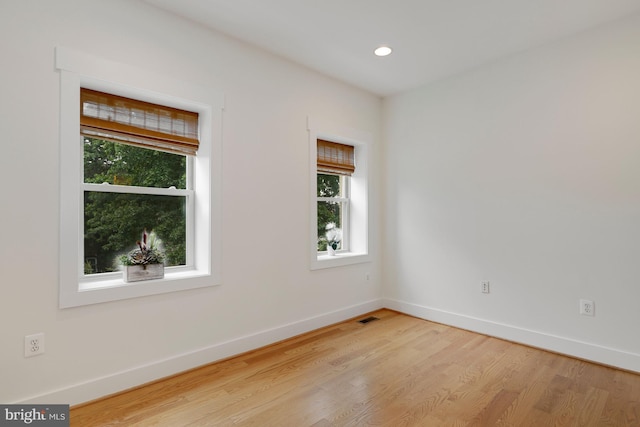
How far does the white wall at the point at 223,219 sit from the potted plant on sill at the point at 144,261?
174 mm

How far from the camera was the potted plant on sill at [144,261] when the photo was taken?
2430mm

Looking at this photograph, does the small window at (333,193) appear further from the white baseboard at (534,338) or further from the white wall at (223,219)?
the white baseboard at (534,338)

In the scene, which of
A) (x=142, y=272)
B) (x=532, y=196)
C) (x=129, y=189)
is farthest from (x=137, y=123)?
(x=532, y=196)

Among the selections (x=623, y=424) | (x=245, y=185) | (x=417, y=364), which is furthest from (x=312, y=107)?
(x=623, y=424)

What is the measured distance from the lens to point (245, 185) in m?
2.96

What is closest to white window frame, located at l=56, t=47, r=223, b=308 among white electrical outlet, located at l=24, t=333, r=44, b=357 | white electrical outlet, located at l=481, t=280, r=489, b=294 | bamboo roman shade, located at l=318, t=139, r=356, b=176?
white electrical outlet, located at l=24, t=333, r=44, b=357

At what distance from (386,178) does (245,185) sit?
2018mm

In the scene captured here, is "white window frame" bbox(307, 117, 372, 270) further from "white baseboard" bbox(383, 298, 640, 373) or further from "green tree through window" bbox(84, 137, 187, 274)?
"green tree through window" bbox(84, 137, 187, 274)

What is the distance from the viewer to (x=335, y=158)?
400cm

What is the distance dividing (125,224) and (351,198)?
2569 mm

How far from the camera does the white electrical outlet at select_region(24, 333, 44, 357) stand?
1.97 meters

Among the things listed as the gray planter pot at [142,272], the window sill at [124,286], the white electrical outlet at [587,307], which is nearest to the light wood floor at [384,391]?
the white electrical outlet at [587,307]

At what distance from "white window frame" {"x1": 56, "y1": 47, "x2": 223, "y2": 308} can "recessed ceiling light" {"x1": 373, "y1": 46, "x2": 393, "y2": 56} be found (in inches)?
58.0

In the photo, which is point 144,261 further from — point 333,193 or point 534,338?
point 534,338
